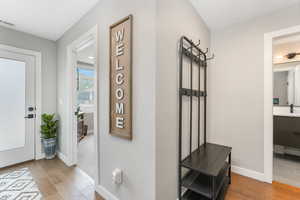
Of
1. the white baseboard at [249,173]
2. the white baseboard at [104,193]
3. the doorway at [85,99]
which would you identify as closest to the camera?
the white baseboard at [104,193]

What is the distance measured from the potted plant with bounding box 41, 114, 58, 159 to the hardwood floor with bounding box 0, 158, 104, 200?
19 centimetres

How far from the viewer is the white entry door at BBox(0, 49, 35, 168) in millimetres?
2396

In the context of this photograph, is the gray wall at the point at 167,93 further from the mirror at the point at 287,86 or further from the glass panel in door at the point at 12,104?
the glass panel in door at the point at 12,104

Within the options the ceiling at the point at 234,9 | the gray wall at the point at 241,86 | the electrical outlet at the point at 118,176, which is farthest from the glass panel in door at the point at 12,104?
the gray wall at the point at 241,86

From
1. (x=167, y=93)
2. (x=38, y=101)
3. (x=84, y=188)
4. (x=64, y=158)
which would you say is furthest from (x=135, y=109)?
(x=38, y=101)

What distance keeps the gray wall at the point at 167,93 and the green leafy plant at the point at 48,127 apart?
2.68m

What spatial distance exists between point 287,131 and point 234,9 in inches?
95.6

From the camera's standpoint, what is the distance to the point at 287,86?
2.75 m

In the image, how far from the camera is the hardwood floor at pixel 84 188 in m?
1.67

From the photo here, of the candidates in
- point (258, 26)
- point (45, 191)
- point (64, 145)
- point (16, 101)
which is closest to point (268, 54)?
point (258, 26)

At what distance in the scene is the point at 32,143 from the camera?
2695mm

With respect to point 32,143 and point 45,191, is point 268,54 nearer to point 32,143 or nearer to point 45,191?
point 45,191

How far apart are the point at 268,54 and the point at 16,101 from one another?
4460 millimetres

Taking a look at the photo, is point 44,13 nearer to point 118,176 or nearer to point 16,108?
point 16,108
